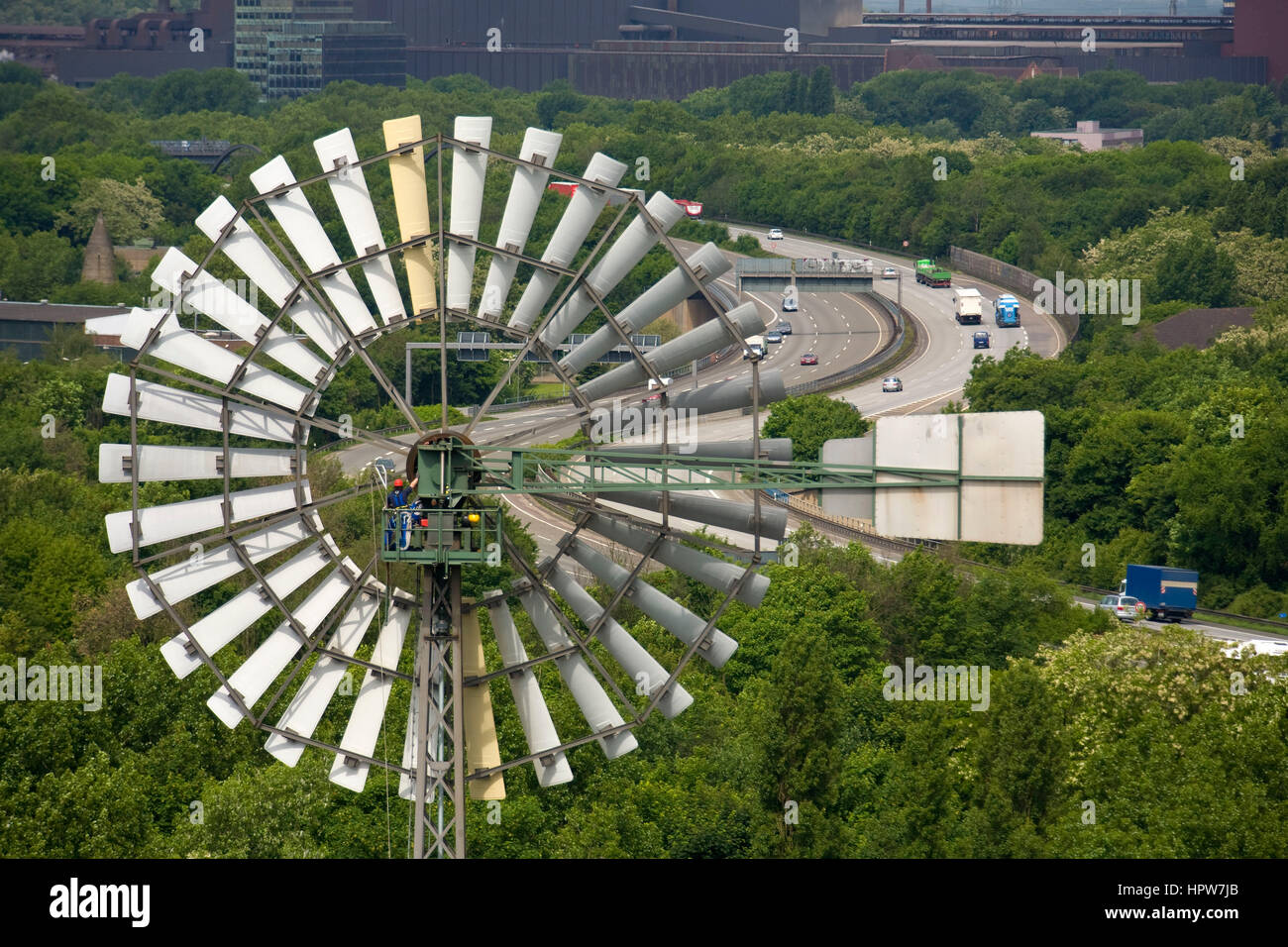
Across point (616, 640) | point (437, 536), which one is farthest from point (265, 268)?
point (616, 640)

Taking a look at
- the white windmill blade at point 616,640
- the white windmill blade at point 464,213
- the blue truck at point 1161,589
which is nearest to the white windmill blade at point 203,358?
the white windmill blade at point 464,213

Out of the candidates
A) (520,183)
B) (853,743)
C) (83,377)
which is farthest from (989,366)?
(520,183)

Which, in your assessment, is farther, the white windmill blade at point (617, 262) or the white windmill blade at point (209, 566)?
the white windmill blade at point (617, 262)

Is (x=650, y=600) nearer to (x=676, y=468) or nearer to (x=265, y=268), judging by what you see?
(x=676, y=468)

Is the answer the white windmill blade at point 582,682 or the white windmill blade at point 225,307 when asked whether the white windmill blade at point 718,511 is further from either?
the white windmill blade at point 225,307

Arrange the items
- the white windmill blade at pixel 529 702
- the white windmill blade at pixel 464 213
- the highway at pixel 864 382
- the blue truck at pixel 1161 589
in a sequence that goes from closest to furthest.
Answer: the white windmill blade at pixel 529 702, the white windmill blade at pixel 464 213, the blue truck at pixel 1161 589, the highway at pixel 864 382

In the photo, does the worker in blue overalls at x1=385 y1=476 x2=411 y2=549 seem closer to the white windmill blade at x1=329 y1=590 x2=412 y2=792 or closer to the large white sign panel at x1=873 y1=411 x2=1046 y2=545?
the white windmill blade at x1=329 y1=590 x2=412 y2=792

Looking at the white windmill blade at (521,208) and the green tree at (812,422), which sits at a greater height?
the white windmill blade at (521,208)
